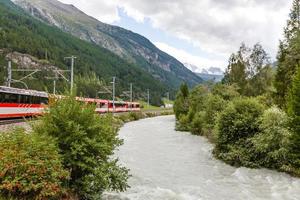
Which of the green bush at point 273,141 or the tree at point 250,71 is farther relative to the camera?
the tree at point 250,71

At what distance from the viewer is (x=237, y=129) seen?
26281 mm

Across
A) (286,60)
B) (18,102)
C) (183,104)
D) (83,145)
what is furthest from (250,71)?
(83,145)

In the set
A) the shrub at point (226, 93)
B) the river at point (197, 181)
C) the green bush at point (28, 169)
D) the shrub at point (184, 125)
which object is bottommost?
the river at point (197, 181)

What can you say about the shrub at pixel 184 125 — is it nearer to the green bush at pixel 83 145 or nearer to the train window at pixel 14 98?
the train window at pixel 14 98

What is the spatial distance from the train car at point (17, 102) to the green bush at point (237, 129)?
52.1 feet

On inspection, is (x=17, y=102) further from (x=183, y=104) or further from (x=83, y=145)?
(x=183, y=104)

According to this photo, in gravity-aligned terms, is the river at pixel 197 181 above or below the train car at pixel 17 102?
below

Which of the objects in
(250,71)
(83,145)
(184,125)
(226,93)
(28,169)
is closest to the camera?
(28,169)

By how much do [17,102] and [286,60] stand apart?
28783 millimetres

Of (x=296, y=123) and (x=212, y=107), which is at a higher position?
(x=212, y=107)

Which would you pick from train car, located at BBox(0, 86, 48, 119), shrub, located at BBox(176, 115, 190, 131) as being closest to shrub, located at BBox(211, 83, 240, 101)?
shrub, located at BBox(176, 115, 190, 131)

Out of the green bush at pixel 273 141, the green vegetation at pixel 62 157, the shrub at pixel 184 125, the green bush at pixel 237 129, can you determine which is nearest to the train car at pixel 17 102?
the green bush at pixel 237 129

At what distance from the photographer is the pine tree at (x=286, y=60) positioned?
42.7 metres

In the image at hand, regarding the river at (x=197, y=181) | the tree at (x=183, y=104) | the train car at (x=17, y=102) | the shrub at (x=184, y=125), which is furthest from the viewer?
the tree at (x=183, y=104)
